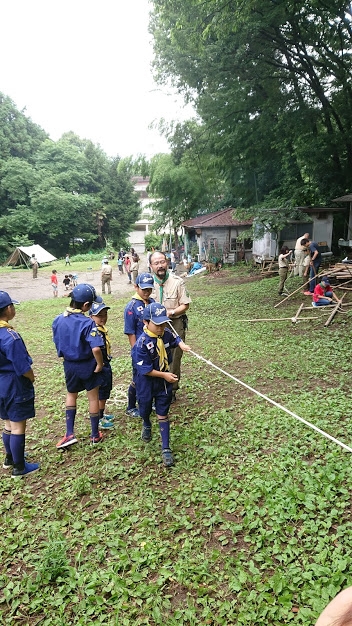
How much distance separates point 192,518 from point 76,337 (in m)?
2.10

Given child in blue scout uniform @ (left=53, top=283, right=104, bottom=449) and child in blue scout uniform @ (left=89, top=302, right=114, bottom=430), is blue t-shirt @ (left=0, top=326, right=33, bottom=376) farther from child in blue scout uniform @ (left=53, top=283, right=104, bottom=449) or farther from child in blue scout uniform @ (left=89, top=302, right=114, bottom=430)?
child in blue scout uniform @ (left=89, top=302, right=114, bottom=430)

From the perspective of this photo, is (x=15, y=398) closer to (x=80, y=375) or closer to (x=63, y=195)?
(x=80, y=375)

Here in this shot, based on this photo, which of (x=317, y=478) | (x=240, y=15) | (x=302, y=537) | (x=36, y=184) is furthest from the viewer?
(x=36, y=184)

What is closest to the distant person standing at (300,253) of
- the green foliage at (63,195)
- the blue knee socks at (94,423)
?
the blue knee socks at (94,423)

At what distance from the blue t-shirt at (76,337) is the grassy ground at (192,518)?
4.07 feet

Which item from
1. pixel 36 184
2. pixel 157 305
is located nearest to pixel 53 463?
pixel 157 305

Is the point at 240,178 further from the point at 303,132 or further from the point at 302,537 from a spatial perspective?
the point at 302,537

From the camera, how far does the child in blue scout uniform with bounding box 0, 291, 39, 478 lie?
373 centimetres

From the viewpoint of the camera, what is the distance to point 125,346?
31.3 feet

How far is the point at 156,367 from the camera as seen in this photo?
4.10 m

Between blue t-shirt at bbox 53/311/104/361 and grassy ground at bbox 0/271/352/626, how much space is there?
1239mm

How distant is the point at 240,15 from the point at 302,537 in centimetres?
1148

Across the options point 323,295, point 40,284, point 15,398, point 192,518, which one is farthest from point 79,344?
point 40,284

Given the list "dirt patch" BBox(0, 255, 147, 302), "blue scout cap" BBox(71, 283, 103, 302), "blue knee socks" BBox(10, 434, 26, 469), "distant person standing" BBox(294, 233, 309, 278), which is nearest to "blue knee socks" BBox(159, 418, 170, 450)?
"blue knee socks" BBox(10, 434, 26, 469)
